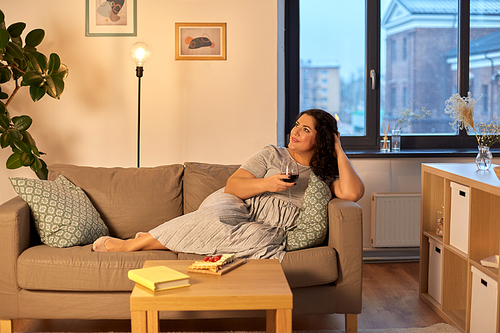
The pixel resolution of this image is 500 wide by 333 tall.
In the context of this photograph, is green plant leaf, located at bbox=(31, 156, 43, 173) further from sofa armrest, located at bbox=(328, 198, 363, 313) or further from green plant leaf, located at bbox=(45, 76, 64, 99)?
sofa armrest, located at bbox=(328, 198, 363, 313)

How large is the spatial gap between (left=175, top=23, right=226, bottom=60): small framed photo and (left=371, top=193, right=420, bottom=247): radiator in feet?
5.22

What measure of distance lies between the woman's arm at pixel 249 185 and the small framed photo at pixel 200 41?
4.15ft

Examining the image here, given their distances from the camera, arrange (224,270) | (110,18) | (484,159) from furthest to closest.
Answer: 1. (110,18)
2. (484,159)
3. (224,270)

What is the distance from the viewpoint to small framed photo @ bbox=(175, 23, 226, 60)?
334 cm

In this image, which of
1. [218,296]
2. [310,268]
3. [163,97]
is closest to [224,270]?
[218,296]

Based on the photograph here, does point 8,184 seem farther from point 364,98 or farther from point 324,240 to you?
point 364,98

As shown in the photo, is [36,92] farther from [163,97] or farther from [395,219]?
[395,219]

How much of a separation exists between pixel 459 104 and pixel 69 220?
219 cm

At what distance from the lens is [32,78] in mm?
2727

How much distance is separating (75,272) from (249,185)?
92 cm

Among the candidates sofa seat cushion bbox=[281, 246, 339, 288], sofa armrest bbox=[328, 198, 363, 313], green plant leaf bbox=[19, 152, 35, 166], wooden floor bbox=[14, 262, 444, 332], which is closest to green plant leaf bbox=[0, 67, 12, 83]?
green plant leaf bbox=[19, 152, 35, 166]

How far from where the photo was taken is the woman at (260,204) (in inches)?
84.5

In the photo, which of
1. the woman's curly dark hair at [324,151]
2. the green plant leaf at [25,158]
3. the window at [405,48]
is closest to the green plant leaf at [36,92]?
the green plant leaf at [25,158]

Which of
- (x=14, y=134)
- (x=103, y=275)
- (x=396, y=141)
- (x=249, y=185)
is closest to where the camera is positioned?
(x=103, y=275)
